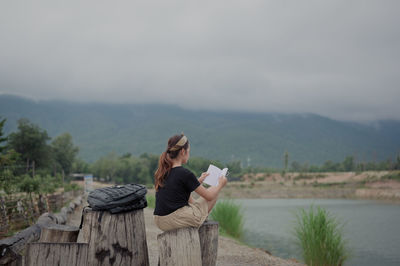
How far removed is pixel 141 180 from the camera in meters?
63.0

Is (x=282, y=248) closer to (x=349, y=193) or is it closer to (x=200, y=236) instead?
(x=200, y=236)

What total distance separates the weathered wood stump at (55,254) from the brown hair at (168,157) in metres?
0.98

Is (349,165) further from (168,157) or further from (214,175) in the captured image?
(168,157)

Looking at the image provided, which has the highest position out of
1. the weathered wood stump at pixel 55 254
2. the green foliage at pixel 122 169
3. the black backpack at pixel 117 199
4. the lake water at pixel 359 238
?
the black backpack at pixel 117 199

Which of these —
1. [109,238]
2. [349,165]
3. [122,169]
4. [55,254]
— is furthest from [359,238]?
[349,165]

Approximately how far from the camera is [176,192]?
389cm

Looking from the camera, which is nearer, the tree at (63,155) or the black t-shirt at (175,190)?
the black t-shirt at (175,190)

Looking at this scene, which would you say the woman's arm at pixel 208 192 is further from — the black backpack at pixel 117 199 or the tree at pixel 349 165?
the tree at pixel 349 165

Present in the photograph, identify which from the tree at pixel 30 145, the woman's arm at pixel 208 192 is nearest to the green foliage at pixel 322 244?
the woman's arm at pixel 208 192

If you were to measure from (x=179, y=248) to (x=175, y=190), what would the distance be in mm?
568

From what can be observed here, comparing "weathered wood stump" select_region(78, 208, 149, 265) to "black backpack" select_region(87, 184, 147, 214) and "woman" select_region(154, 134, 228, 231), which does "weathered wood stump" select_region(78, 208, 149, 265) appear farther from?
"woman" select_region(154, 134, 228, 231)

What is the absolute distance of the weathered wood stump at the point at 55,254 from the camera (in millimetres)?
3510

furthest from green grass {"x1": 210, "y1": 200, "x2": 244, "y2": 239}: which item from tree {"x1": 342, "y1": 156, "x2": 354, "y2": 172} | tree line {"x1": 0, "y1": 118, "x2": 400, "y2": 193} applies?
tree {"x1": 342, "y1": 156, "x2": 354, "y2": 172}

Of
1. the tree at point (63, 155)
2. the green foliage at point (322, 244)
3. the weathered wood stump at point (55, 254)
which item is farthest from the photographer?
the tree at point (63, 155)
